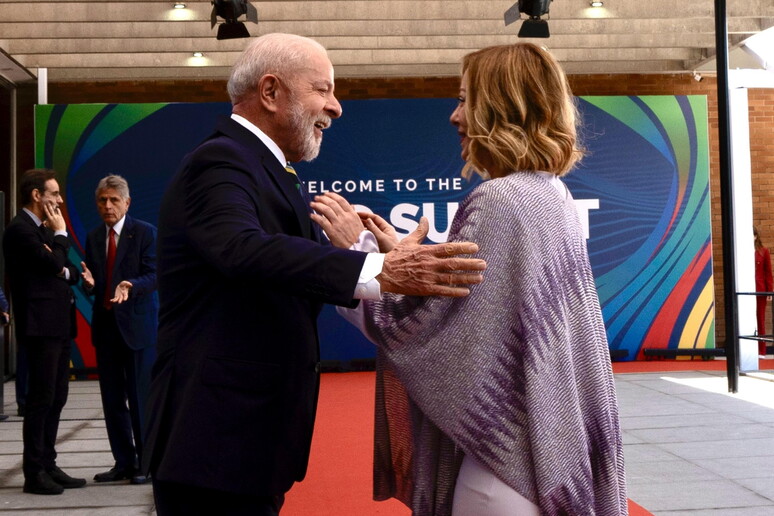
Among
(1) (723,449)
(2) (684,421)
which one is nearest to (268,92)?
(1) (723,449)

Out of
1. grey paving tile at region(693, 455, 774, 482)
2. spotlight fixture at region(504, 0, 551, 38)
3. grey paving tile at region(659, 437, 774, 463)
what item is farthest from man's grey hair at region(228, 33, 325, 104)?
spotlight fixture at region(504, 0, 551, 38)

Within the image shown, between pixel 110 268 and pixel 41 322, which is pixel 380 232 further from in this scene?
pixel 110 268

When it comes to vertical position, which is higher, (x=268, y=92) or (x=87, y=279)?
(x=268, y=92)

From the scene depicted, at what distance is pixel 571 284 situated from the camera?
5.21 ft

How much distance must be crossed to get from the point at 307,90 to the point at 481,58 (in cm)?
36

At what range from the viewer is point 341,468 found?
17.4ft

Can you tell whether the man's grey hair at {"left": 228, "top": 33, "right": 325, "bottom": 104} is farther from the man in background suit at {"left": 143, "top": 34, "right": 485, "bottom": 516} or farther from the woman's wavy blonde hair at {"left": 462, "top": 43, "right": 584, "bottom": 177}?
the woman's wavy blonde hair at {"left": 462, "top": 43, "right": 584, "bottom": 177}

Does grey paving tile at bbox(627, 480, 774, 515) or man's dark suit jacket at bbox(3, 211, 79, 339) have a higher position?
man's dark suit jacket at bbox(3, 211, 79, 339)

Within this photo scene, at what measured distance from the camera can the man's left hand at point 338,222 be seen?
1.76m

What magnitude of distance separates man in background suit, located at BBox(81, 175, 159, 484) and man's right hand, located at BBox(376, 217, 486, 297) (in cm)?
350

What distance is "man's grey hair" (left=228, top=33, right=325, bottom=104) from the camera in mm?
1833

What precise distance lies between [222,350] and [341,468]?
12.5ft

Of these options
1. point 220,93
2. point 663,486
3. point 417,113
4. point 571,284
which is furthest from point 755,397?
point 220,93

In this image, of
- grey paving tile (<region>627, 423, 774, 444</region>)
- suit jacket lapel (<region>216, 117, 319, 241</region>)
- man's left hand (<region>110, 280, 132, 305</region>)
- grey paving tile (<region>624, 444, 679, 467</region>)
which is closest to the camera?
suit jacket lapel (<region>216, 117, 319, 241</region>)
